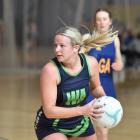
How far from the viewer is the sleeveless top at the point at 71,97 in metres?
3.74

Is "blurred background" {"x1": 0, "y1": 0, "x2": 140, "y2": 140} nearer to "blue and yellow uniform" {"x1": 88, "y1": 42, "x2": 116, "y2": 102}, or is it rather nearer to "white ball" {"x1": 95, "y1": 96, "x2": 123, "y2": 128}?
"blue and yellow uniform" {"x1": 88, "y1": 42, "x2": 116, "y2": 102}

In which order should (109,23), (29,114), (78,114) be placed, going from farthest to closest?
(29,114), (109,23), (78,114)

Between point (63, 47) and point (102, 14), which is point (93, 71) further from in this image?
point (102, 14)

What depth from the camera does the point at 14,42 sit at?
15.5 meters

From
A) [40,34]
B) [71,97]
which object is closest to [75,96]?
[71,97]

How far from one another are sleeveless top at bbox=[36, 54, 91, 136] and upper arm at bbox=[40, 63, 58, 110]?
0.29ft

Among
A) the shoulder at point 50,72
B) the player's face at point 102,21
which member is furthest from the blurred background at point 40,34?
the shoulder at point 50,72

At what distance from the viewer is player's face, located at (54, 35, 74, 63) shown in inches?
143

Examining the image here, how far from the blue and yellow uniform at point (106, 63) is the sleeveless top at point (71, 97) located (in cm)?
137

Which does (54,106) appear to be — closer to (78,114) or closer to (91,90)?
(78,114)

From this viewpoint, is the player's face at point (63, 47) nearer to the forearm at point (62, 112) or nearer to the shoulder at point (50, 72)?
the shoulder at point (50, 72)

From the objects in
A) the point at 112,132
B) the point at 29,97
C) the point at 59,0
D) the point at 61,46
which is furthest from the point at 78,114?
the point at 59,0

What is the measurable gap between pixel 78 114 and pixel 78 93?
9.3 inches

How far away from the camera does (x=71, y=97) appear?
148 inches
